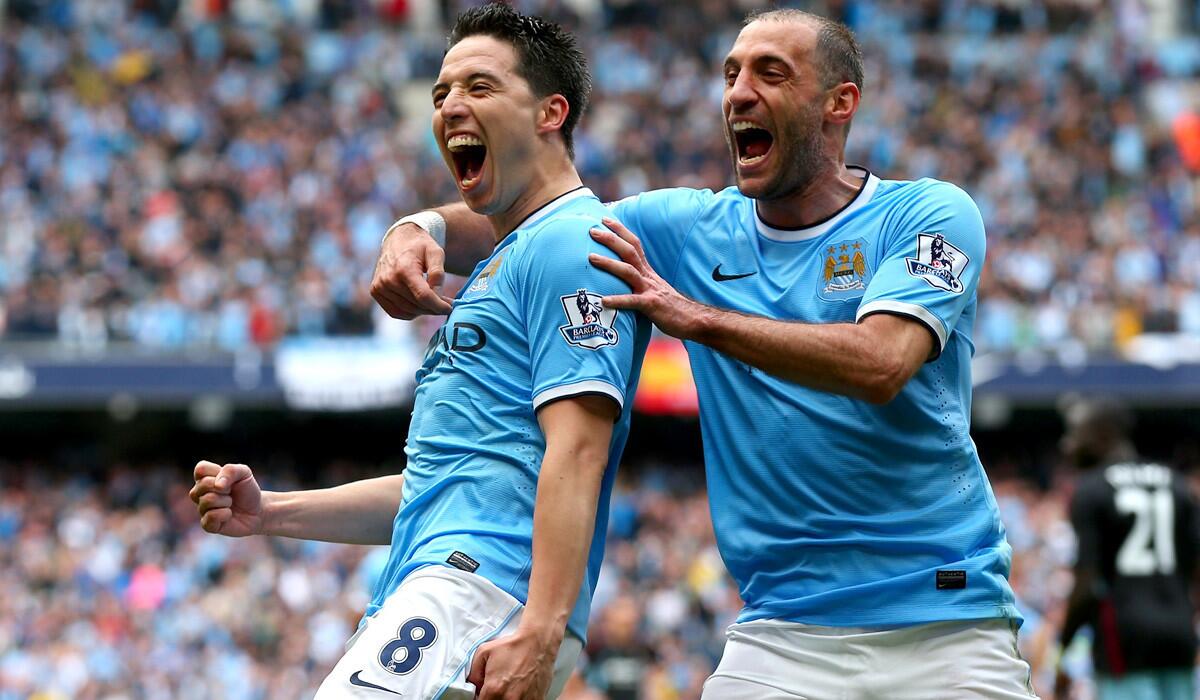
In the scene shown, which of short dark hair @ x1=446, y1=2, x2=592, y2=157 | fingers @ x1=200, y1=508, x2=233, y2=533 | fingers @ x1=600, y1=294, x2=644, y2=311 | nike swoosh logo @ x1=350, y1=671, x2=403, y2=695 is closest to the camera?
nike swoosh logo @ x1=350, y1=671, x2=403, y2=695

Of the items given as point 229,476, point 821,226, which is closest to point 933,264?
point 821,226

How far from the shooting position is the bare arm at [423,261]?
4156mm

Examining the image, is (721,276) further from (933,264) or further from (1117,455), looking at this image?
(1117,455)

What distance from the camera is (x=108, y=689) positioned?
1533 centimetres

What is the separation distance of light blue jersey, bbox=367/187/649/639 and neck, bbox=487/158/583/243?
0.47 feet

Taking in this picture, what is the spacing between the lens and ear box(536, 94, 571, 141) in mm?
4090

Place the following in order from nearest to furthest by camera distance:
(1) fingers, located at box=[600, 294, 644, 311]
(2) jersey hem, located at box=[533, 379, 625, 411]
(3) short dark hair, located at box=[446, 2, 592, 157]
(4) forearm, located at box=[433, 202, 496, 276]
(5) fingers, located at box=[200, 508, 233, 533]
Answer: (2) jersey hem, located at box=[533, 379, 625, 411]
(1) fingers, located at box=[600, 294, 644, 311]
(3) short dark hair, located at box=[446, 2, 592, 157]
(5) fingers, located at box=[200, 508, 233, 533]
(4) forearm, located at box=[433, 202, 496, 276]

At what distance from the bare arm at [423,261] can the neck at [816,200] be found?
32.6 inches

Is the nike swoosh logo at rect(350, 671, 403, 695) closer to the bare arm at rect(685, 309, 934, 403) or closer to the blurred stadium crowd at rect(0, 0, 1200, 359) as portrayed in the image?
the bare arm at rect(685, 309, 934, 403)

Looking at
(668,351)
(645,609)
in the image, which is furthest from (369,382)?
(645,609)

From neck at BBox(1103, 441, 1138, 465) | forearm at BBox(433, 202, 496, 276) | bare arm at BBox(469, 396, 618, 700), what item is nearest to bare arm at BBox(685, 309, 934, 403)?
bare arm at BBox(469, 396, 618, 700)

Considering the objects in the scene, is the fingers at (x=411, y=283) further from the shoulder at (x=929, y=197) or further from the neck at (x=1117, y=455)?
the neck at (x=1117, y=455)

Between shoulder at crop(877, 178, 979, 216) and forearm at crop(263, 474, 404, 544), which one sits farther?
forearm at crop(263, 474, 404, 544)

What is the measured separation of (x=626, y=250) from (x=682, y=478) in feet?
57.4
